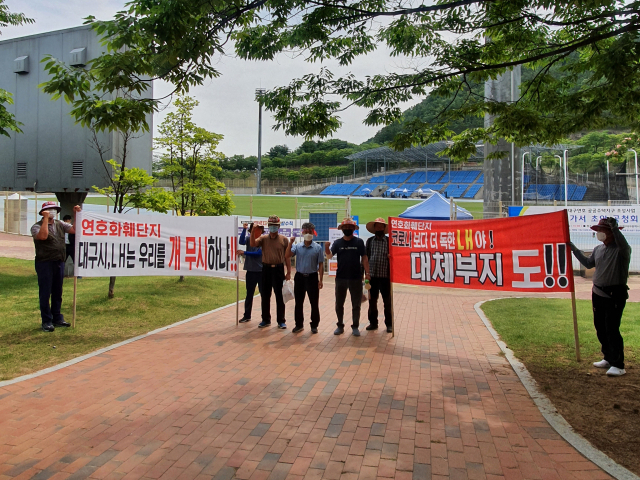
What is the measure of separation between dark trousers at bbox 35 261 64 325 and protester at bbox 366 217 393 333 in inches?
192

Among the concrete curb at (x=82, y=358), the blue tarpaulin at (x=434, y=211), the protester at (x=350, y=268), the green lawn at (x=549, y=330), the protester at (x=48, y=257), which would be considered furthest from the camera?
the blue tarpaulin at (x=434, y=211)

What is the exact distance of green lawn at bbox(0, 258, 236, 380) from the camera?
6660mm

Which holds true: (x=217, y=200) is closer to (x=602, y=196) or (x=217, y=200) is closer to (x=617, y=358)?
(x=617, y=358)

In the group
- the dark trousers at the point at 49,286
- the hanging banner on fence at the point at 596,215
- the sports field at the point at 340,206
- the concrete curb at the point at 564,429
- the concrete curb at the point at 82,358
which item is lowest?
the concrete curb at the point at 564,429

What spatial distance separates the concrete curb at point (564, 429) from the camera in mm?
3602

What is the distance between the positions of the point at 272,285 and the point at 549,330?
181 inches

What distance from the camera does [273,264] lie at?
822cm

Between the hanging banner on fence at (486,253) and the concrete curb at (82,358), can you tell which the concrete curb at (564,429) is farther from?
the concrete curb at (82,358)

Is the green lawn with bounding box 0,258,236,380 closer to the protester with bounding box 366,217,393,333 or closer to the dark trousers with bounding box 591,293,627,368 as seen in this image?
the protester with bounding box 366,217,393,333

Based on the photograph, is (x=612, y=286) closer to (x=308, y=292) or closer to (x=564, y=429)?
(x=564, y=429)

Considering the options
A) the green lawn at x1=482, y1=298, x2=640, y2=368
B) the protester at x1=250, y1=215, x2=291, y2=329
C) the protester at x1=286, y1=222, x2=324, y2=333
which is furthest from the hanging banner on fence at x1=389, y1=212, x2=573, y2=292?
the protester at x1=250, y1=215, x2=291, y2=329

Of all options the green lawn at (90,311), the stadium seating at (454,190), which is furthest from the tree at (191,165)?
the stadium seating at (454,190)

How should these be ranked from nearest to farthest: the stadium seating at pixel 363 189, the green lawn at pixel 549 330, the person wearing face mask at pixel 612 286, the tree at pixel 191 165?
the person wearing face mask at pixel 612 286 → the green lawn at pixel 549 330 → the tree at pixel 191 165 → the stadium seating at pixel 363 189

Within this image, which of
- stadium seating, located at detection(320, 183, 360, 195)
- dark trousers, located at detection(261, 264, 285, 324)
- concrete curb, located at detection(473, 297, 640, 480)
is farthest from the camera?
stadium seating, located at detection(320, 183, 360, 195)
